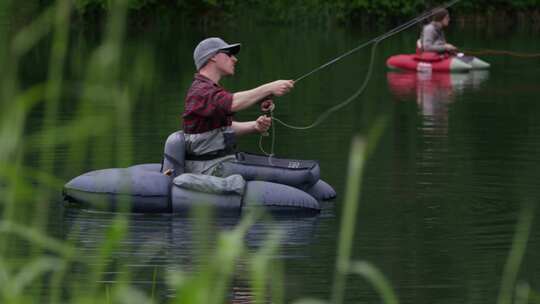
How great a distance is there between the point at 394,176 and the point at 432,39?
40.4 ft

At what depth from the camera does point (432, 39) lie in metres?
23.4

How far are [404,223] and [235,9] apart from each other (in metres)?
37.5

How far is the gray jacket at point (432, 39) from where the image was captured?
23.1 meters

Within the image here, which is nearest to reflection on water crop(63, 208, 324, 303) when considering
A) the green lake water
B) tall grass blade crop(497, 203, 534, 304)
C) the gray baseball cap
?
the green lake water

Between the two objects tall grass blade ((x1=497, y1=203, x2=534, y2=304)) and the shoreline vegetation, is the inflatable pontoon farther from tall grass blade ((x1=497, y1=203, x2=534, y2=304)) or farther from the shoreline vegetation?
the shoreline vegetation

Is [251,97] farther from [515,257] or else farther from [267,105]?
[515,257]

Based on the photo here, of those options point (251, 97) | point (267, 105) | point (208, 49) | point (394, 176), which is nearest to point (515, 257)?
point (251, 97)

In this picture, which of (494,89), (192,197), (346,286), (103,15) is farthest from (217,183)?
(103,15)

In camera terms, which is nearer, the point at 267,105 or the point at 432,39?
the point at 267,105

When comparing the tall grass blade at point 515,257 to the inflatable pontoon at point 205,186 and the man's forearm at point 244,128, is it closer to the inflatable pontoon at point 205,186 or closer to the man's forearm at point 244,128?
the inflatable pontoon at point 205,186

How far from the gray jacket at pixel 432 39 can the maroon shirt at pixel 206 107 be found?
13841 mm

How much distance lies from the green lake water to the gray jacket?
1.46 ft

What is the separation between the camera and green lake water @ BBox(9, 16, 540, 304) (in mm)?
7496

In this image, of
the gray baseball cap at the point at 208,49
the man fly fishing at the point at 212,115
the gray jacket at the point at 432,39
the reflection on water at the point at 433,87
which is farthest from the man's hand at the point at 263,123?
the gray jacket at the point at 432,39
